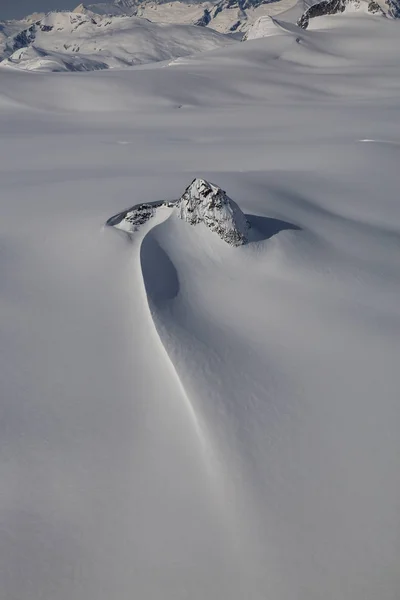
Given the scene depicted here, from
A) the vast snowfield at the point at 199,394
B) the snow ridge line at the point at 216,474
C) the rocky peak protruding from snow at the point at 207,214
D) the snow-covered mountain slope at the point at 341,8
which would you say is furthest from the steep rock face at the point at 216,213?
the snow-covered mountain slope at the point at 341,8

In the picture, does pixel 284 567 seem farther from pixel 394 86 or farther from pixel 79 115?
pixel 394 86

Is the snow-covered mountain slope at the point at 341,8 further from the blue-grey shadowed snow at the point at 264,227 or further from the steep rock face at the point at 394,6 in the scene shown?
the blue-grey shadowed snow at the point at 264,227

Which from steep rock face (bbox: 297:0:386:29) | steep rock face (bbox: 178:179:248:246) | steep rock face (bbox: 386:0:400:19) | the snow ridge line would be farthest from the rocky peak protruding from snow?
steep rock face (bbox: 386:0:400:19)

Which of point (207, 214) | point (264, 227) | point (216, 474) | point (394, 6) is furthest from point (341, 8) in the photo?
point (216, 474)

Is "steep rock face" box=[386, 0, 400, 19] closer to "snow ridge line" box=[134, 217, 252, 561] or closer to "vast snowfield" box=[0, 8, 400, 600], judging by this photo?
"vast snowfield" box=[0, 8, 400, 600]

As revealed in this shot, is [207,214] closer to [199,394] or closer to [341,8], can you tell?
[199,394]

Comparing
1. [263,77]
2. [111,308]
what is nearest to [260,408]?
[111,308]
